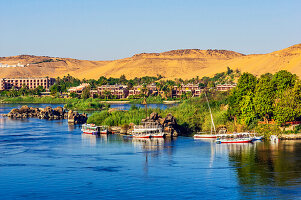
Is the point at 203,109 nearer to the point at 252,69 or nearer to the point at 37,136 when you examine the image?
the point at 37,136

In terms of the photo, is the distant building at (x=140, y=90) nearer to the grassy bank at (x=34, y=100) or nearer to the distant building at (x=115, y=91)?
the distant building at (x=115, y=91)

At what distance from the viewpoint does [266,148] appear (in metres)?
49.3

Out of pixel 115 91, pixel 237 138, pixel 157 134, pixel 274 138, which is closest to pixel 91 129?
pixel 157 134

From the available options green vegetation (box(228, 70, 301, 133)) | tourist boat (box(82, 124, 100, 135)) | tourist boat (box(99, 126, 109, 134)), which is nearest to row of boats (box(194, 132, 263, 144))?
green vegetation (box(228, 70, 301, 133))

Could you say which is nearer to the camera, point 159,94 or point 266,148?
point 266,148

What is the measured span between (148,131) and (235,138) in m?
10.8

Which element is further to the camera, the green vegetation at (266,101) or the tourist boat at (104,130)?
the tourist boat at (104,130)

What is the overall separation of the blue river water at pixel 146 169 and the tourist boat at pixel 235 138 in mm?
1205

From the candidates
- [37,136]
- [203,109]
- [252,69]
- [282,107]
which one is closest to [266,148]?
[282,107]

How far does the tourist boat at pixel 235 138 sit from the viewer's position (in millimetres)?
53531

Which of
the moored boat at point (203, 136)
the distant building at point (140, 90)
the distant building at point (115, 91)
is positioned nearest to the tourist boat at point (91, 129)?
the moored boat at point (203, 136)

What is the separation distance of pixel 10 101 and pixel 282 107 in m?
98.7

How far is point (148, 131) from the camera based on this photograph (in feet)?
198

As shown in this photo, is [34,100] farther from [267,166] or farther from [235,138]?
[267,166]
